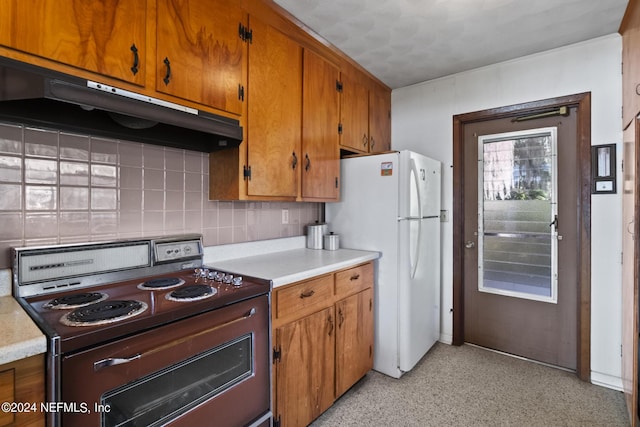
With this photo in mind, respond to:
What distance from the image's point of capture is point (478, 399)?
7.05ft

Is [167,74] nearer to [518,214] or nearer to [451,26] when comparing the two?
[451,26]

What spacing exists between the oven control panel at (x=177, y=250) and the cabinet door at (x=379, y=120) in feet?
6.18

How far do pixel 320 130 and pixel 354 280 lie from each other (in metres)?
1.16

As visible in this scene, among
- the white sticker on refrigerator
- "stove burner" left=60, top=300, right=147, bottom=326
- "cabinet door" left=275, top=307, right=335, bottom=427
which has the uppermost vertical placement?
the white sticker on refrigerator

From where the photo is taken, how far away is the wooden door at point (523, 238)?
251cm

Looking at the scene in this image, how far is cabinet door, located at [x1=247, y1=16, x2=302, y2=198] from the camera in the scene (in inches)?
74.6

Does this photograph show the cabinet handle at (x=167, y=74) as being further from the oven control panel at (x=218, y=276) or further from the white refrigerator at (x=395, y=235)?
the white refrigerator at (x=395, y=235)

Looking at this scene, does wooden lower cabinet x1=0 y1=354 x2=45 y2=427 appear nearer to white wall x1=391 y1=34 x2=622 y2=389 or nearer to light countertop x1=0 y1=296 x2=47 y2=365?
light countertop x1=0 y1=296 x2=47 y2=365

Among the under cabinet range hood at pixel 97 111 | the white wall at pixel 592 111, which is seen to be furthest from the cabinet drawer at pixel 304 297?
the white wall at pixel 592 111

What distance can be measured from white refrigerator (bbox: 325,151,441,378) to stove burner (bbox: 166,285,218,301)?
142 centimetres

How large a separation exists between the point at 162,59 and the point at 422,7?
159cm

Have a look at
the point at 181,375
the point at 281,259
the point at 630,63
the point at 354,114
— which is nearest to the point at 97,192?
the point at 181,375

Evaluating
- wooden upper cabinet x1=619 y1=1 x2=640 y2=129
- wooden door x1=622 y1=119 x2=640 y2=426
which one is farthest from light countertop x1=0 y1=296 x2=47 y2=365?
wooden upper cabinet x1=619 y1=1 x2=640 y2=129

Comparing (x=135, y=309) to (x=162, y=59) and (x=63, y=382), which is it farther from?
(x=162, y=59)
